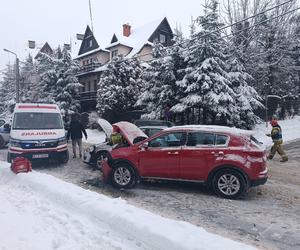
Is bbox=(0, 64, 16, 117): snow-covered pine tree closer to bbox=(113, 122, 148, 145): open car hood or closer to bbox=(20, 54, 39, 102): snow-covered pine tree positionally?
bbox=(20, 54, 39, 102): snow-covered pine tree

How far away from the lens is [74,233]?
518cm

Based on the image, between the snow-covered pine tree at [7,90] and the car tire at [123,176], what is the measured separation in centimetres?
4206

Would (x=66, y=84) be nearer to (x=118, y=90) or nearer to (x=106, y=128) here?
(x=118, y=90)

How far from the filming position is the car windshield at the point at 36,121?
11.9m

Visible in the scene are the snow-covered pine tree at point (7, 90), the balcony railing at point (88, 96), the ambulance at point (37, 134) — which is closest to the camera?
the ambulance at point (37, 134)

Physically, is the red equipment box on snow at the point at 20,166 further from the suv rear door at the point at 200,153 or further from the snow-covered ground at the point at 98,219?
the suv rear door at the point at 200,153

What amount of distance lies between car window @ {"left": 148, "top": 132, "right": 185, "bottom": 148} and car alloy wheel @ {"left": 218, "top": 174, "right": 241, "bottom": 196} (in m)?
1.35

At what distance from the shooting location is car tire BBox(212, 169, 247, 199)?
764 cm

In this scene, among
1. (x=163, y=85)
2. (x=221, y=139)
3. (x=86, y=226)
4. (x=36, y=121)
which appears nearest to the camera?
(x=86, y=226)

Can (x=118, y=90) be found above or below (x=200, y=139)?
above

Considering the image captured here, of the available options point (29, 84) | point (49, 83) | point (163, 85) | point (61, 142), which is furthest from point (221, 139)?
point (29, 84)

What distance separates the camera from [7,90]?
5334 cm

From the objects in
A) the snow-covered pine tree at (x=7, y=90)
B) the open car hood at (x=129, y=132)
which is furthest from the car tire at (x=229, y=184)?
the snow-covered pine tree at (x=7, y=90)

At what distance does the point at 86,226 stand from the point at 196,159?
3432 mm
